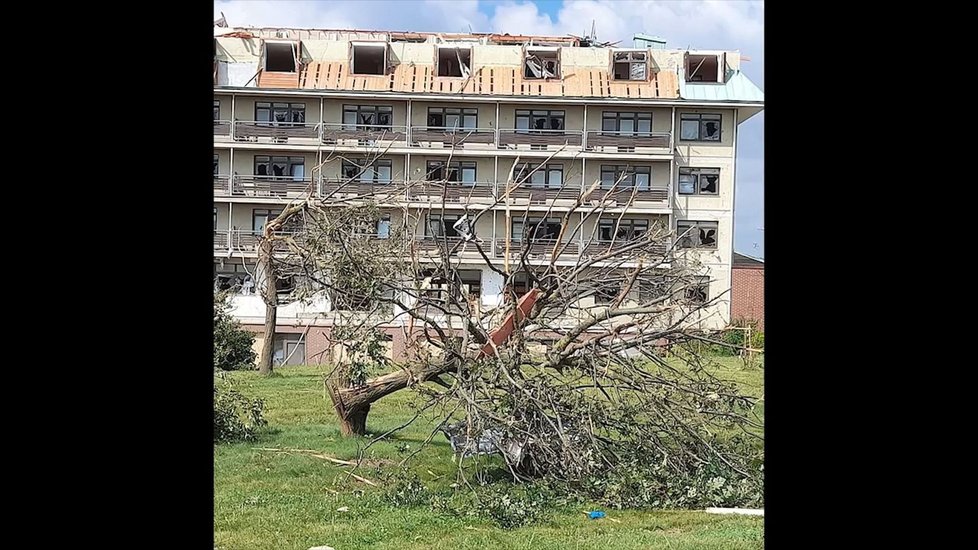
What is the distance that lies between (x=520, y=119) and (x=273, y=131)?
112 inches

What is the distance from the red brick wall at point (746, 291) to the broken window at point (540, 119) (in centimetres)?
266

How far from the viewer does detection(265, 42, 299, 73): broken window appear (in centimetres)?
1276

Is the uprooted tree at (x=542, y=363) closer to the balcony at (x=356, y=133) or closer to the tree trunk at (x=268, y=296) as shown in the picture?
the tree trunk at (x=268, y=296)

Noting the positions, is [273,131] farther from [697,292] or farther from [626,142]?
[697,292]

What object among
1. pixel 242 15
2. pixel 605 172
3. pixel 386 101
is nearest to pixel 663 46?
pixel 605 172

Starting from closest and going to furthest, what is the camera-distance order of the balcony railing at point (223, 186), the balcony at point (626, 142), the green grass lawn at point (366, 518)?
1. the green grass lawn at point (366, 518)
2. the balcony railing at point (223, 186)
3. the balcony at point (626, 142)

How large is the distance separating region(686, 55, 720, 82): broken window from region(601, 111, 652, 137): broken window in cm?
92

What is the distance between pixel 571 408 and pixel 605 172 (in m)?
7.50

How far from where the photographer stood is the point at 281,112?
12.1 m

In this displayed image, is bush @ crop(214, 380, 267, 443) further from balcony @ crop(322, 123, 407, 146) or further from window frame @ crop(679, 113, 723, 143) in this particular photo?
window frame @ crop(679, 113, 723, 143)

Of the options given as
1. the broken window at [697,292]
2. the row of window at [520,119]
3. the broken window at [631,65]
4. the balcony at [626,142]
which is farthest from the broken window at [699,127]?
the broken window at [697,292]

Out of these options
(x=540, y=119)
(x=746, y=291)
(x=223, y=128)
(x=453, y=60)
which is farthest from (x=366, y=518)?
(x=453, y=60)

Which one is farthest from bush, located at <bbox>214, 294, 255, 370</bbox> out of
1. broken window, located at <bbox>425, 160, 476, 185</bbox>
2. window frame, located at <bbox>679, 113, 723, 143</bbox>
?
window frame, located at <bbox>679, 113, 723, 143</bbox>

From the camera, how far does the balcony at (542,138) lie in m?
11.5
